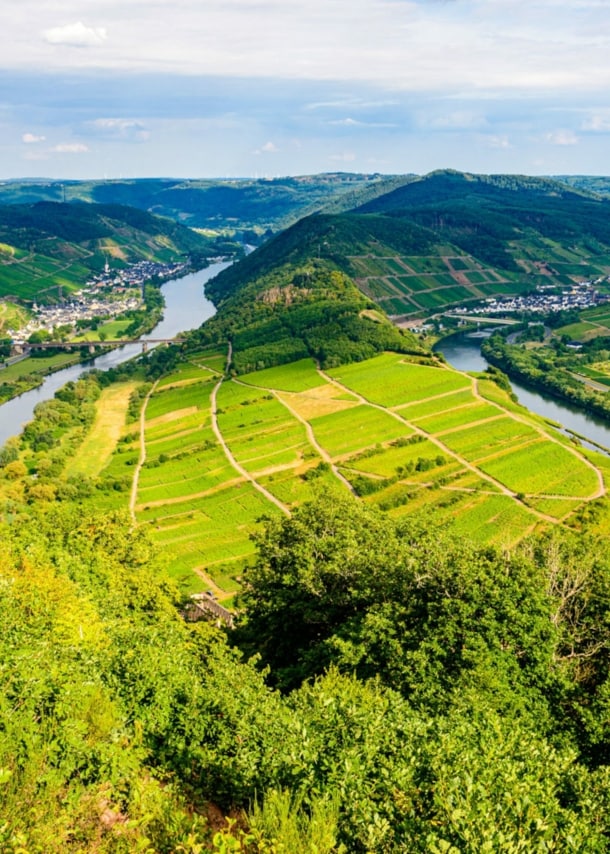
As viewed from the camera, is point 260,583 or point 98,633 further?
point 260,583

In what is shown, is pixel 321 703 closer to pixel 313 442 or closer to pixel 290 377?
pixel 313 442

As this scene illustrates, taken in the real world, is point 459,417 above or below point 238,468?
above

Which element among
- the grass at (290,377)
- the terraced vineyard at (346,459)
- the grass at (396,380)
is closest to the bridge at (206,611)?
the terraced vineyard at (346,459)

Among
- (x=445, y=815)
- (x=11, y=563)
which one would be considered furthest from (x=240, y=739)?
(x=11, y=563)

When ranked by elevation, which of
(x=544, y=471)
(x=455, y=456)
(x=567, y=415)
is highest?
(x=544, y=471)

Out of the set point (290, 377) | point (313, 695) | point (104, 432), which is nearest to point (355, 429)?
point (290, 377)

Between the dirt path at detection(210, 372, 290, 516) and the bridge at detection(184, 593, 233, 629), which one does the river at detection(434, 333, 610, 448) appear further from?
the bridge at detection(184, 593, 233, 629)

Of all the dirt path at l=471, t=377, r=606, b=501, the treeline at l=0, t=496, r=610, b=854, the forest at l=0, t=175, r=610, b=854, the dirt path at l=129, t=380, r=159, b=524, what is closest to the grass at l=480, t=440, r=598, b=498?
the dirt path at l=471, t=377, r=606, b=501

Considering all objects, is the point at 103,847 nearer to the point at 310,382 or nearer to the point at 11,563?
the point at 11,563
